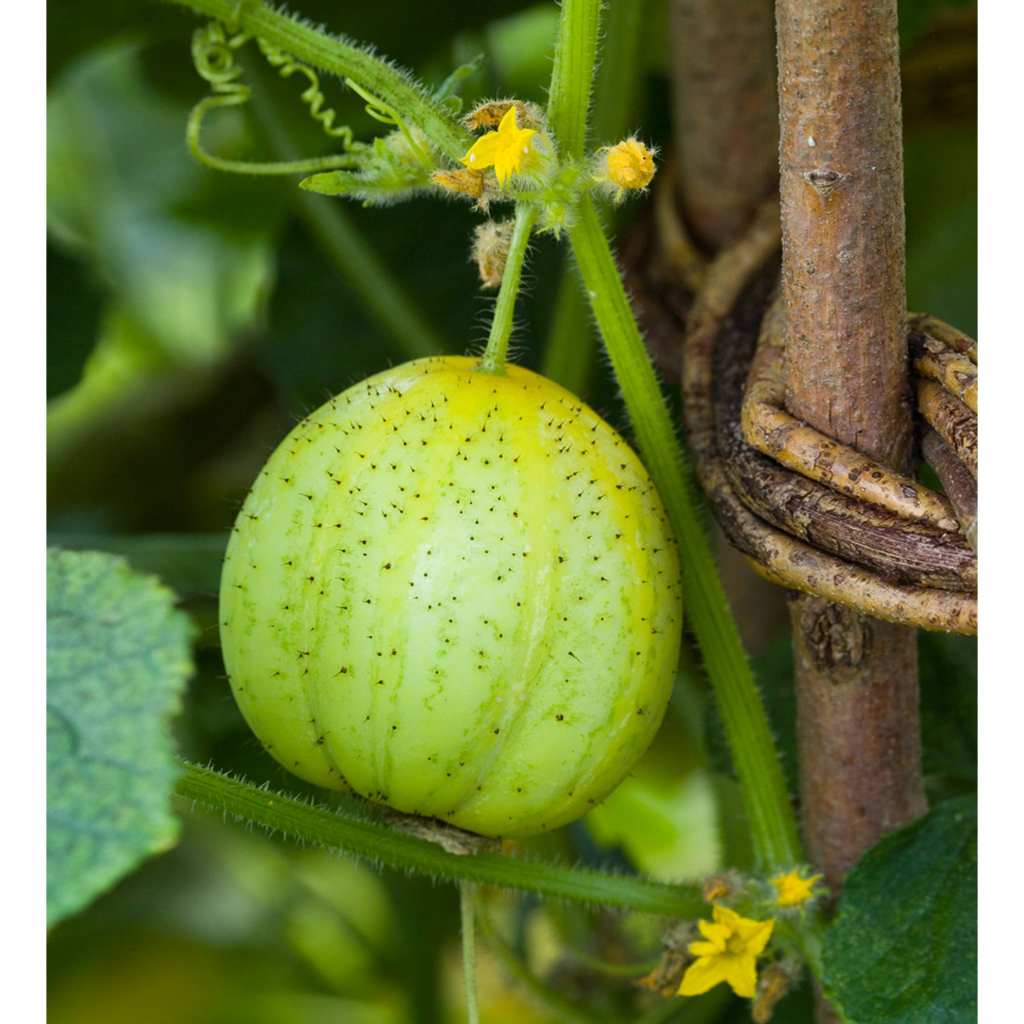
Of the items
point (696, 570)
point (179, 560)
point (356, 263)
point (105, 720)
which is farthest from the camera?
point (356, 263)

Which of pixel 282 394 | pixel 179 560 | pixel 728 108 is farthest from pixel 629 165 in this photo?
pixel 282 394

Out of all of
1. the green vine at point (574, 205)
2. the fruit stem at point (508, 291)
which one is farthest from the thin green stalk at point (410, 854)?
the fruit stem at point (508, 291)

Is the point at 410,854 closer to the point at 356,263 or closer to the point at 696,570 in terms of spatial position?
the point at 696,570

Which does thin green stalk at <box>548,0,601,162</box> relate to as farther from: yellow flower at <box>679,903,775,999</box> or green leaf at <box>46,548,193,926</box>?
yellow flower at <box>679,903,775,999</box>

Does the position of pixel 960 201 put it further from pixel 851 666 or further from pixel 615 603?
pixel 615 603

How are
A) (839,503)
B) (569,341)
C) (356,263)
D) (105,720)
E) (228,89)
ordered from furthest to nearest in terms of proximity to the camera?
(356,263) → (569,341) → (228,89) → (839,503) → (105,720)

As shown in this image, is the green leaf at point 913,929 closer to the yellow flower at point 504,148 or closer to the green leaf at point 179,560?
the yellow flower at point 504,148
